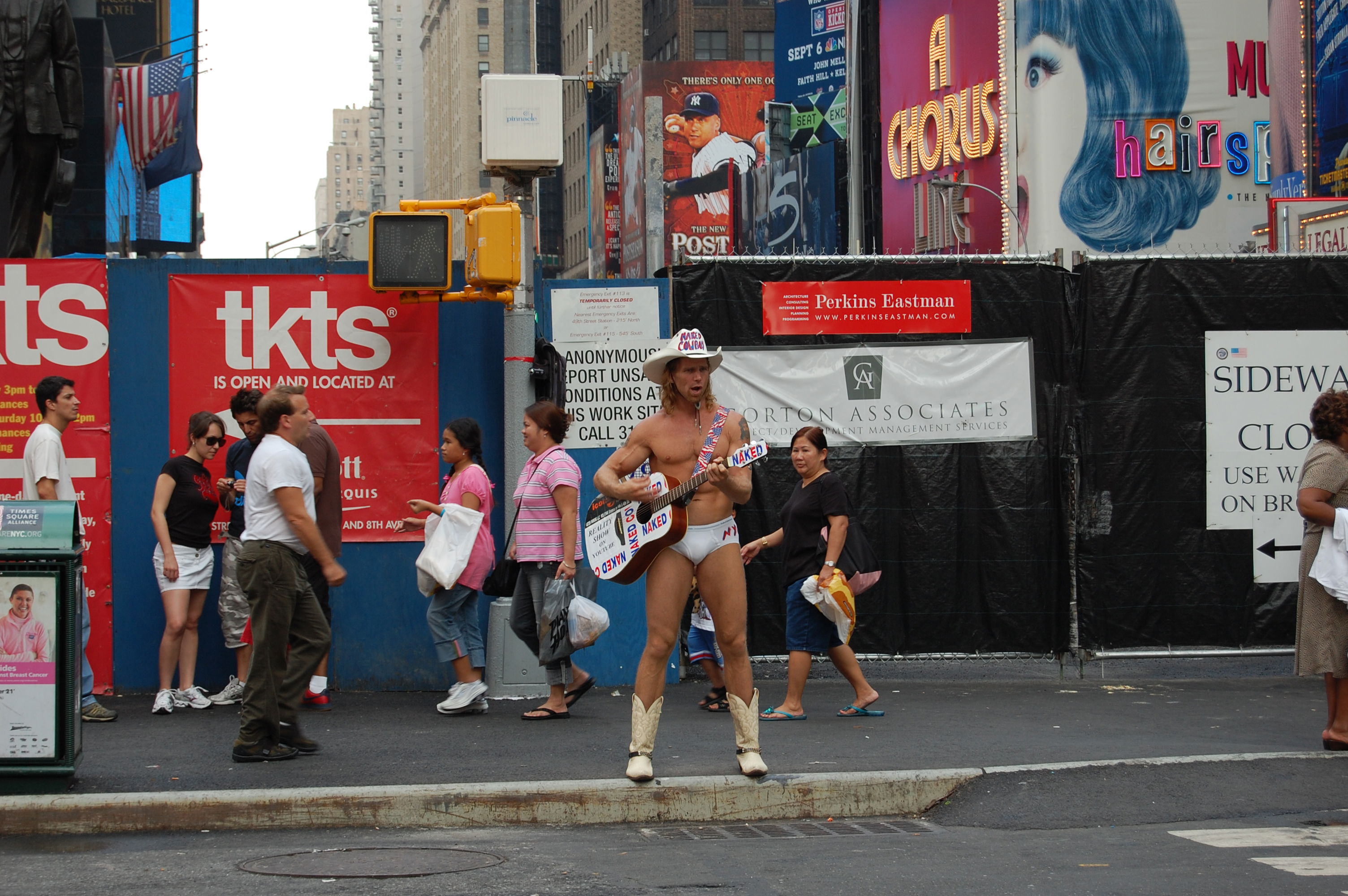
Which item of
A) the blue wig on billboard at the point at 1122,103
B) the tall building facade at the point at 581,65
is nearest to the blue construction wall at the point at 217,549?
the blue wig on billboard at the point at 1122,103

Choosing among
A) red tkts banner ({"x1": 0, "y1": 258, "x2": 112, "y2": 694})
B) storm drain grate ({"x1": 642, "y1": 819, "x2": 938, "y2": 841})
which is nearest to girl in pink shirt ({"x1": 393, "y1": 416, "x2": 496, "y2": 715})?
red tkts banner ({"x1": 0, "y1": 258, "x2": 112, "y2": 694})

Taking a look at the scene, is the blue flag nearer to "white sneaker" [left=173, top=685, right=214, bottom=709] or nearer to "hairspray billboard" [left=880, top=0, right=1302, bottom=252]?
"hairspray billboard" [left=880, top=0, right=1302, bottom=252]

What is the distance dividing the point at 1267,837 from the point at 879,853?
1.73 metres

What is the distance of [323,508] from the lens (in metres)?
9.36

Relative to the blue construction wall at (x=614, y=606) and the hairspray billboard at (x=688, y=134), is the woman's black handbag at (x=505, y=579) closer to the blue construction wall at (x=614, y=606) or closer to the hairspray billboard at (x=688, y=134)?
the blue construction wall at (x=614, y=606)

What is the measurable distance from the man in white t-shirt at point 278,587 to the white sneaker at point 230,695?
6.53ft

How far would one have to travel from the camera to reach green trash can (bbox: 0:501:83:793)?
666 centimetres

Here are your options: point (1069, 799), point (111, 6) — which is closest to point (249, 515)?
point (1069, 799)

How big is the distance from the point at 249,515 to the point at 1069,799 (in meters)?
4.40

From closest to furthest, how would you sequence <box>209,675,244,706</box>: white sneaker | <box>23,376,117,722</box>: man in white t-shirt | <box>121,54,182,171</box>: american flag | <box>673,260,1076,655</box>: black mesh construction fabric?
<box>23,376,117,722</box>: man in white t-shirt
<box>209,675,244,706</box>: white sneaker
<box>673,260,1076,655</box>: black mesh construction fabric
<box>121,54,182,171</box>: american flag

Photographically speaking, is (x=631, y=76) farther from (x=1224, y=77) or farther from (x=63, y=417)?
(x=63, y=417)

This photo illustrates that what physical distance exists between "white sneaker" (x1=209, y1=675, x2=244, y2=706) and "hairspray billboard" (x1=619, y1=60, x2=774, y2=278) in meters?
62.5

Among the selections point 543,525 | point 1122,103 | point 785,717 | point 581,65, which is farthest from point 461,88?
point 785,717

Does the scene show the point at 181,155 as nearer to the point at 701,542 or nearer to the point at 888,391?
the point at 888,391
